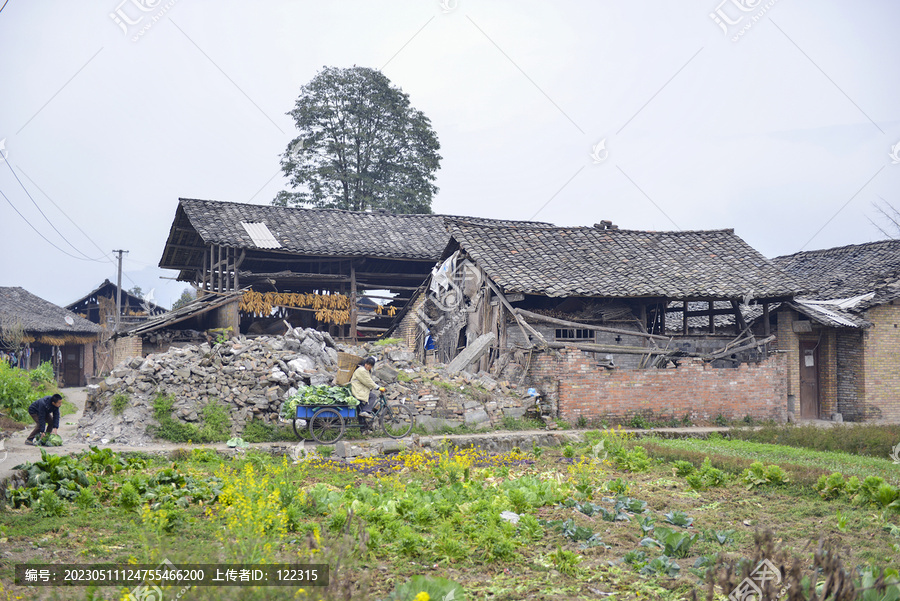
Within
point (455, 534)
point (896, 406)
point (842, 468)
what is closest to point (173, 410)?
point (455, 534)

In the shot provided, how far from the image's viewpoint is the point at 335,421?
43.6 ft

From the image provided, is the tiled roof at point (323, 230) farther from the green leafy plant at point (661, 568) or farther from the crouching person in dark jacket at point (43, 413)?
the green leafy plant at point (661, 568)

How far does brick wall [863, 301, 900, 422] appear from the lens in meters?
19.0

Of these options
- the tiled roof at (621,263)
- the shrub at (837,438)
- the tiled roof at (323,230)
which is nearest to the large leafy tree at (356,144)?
the tiled roof at (323,230)

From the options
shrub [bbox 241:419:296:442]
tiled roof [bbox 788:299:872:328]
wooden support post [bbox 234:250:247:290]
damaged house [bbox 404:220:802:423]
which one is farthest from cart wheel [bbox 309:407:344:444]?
tiled roof [bbox 788:299:872:328]

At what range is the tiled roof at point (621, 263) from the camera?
1742cm

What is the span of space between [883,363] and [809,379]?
1917 mm

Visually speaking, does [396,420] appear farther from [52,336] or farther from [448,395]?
[52,336]

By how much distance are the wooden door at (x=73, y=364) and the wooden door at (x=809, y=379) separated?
32719 millimetres

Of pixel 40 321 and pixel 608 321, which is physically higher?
pixel 40 321

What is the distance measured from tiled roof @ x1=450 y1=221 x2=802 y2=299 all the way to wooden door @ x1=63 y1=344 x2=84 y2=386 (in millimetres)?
25147

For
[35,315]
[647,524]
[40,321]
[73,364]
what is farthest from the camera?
[73,364]

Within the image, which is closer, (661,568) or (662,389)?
(661,568)

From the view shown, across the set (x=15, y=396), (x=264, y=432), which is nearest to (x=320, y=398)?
(x=264, y=432)
